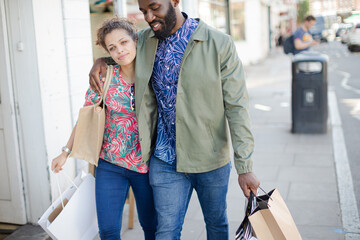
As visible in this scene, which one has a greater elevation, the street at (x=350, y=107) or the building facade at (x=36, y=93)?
the building facade at (x=36, y=93)

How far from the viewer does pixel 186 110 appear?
2.53 metres

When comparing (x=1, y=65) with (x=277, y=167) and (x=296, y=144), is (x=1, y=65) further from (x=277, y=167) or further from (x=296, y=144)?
(x=296, y=144)

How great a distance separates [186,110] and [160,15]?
0.53 m

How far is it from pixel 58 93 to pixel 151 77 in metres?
1.62

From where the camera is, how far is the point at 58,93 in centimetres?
400

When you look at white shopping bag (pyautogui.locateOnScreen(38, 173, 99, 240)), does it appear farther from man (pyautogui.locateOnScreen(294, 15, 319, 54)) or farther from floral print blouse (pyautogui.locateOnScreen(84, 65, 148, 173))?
man (pyautogui.locateOnScreen(294, 15, 319, 54))

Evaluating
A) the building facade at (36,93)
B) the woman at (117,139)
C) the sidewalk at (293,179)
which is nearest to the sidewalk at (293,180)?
the sidewalk at (293,179)

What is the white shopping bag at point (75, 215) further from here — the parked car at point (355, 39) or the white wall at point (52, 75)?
→ the parked car at point (355, 39)

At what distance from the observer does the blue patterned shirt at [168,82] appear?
2559mm

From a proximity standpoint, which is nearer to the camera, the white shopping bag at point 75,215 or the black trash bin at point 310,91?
the white shopping bag at point 75,215

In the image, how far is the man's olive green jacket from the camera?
250 centimetres

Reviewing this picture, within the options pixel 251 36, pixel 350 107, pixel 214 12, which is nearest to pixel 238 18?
pixel 251 36

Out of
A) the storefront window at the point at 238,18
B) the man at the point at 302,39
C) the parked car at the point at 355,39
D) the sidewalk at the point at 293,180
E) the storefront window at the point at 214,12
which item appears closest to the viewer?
the sidewalk at the point at 293,180

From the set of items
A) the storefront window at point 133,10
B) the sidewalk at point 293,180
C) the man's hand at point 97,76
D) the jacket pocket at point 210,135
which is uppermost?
the storefront window at point 133,10
